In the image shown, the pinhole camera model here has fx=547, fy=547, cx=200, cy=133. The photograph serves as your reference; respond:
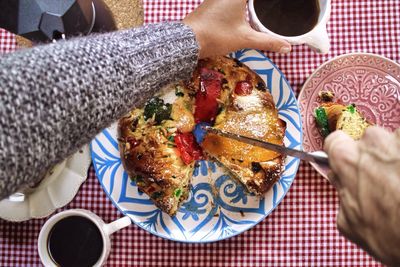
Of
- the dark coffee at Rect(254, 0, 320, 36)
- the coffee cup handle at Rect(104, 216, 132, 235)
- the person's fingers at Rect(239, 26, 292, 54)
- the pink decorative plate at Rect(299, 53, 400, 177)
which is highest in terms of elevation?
the dark coffee at Rect(254, 0, 320, 36)

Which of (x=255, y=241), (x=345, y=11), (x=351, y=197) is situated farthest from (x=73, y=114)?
(x=345, y=11)

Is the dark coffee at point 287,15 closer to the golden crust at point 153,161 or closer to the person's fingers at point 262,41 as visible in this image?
the person's fingers at point 262,41

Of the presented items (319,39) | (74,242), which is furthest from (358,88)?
(74,242)

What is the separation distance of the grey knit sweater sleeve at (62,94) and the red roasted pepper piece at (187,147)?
9.0 inches

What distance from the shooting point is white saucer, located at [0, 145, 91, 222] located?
1.14m

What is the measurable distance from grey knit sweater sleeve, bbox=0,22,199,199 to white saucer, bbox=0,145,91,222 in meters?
0.34

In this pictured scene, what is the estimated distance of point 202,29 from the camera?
1.03 metres

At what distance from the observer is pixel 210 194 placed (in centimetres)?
116

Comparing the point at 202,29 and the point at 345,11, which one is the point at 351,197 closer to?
the point at 202,29

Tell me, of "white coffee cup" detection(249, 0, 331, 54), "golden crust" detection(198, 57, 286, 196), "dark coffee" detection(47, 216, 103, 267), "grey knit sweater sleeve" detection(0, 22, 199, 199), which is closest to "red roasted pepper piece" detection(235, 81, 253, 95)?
"golden crust" detection(198, 57, 286, 196)

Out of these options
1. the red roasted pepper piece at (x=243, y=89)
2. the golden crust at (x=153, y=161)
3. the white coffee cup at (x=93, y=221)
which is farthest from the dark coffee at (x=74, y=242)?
the red roasted pepper piece at (x=243, y=89)

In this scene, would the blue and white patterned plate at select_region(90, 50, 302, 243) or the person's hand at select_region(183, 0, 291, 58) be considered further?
the blue and white patterned plate at select_region(90, 50, 302, 243)

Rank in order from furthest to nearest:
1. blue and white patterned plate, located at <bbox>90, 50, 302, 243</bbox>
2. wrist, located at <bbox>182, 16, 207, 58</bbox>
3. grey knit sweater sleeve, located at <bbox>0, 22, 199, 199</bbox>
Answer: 1. blue and white patterned plate, located at <bbox>90, 50, 302, 243</bbox>
2. wrist, located at <bbox>182, 16, 207, 58</bbox>
3. grey knit sweater sleeve, located at <bbox>0, 22, 199, 199</bbox>

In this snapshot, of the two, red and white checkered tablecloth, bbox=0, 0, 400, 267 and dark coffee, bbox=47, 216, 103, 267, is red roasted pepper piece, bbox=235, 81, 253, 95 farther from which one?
dark coffee, bbox=47, 216, 103, 267
